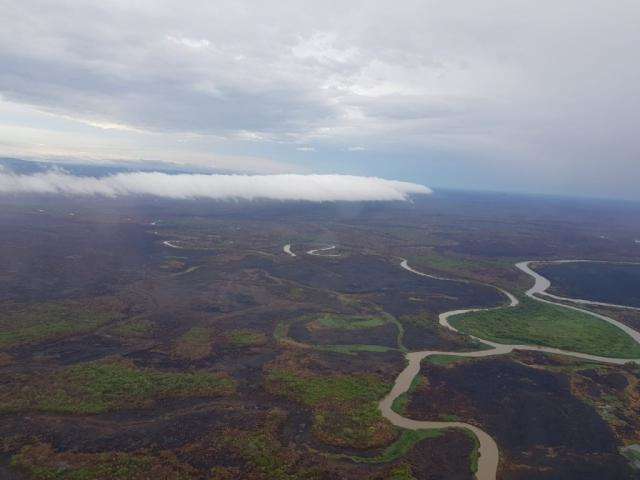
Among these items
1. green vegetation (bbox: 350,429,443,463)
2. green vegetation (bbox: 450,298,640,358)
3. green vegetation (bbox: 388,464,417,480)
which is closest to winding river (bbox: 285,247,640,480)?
green vegetation (bbox: 350,429,443,463)

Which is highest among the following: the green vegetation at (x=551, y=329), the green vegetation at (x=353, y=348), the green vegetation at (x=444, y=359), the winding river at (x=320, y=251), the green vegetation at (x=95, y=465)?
the winding river at (x=320, y=251)

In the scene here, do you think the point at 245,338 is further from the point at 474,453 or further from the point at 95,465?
the point at 474,453

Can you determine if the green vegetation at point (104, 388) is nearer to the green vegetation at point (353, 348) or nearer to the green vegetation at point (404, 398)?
the green vegetation at point (353, 348)

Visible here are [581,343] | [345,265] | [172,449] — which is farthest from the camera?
[345,265]

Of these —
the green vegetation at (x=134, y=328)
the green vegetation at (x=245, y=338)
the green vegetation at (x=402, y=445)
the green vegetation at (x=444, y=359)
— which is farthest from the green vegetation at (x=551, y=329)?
the green vegetation at (x=134, y=328)

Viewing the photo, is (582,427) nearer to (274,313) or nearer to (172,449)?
(172,449)

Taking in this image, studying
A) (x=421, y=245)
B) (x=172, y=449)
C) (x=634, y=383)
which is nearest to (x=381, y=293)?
(x=634, y=383)

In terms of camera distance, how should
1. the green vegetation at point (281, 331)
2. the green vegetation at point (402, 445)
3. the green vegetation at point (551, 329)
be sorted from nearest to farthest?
the green vegetation at point (402, 445) → the green vegetation at point (281, 331) → the green vegetation at point (551, 329)
